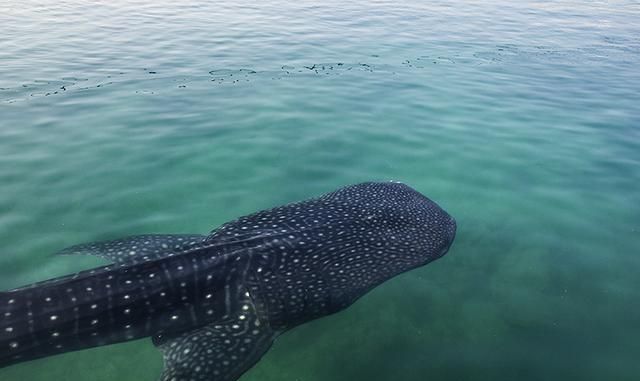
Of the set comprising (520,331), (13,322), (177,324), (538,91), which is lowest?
(520,331)

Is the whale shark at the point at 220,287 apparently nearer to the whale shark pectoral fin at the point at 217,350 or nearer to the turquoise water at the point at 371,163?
the whale shark pectoral fin at the point at 217,350

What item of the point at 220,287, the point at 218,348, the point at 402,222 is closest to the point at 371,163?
the point at 402,222

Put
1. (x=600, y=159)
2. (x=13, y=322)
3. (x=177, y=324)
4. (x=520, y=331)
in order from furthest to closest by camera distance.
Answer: (x=600, y=159) → (x=520, y=331) → (x=177, y=324) → (x=13, y=322)

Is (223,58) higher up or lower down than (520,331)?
higher up

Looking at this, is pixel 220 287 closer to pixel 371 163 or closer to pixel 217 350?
pixel 217 350

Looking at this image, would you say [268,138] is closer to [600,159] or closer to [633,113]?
[600,159]

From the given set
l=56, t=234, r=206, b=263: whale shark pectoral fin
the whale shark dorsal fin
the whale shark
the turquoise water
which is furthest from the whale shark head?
l=56, t=234, r=206, b=263: whale shark pectoral fin

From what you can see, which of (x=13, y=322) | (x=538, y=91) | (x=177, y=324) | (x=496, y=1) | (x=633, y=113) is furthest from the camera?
(x=496, y=1)

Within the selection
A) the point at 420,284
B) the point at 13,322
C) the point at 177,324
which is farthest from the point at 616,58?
the point at 13,322

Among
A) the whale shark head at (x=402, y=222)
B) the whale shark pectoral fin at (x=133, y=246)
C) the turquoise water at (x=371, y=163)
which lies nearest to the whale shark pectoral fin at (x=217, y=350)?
the turquoise water at (x=371, y=163)

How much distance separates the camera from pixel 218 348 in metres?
5.82

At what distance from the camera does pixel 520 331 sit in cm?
652

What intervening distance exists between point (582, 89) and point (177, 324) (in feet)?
51.2

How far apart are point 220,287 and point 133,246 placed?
215 cm
